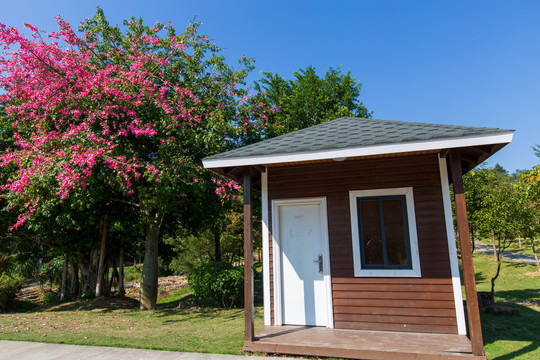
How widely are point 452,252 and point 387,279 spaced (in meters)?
1.09

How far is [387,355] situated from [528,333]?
3523 mm

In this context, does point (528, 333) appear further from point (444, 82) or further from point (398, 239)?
point (444, 82)

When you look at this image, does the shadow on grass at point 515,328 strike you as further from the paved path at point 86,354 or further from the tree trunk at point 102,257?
the tree trunk at point 102,257

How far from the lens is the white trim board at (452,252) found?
15.9 feet

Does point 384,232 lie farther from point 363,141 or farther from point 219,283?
point 219,283

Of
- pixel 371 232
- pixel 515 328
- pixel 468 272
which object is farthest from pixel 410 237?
pixel 515 328

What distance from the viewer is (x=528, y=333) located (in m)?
5.73

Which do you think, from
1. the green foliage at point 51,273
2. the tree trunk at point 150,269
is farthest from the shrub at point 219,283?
the green foliage at point 51,273

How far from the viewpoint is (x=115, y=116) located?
900cm

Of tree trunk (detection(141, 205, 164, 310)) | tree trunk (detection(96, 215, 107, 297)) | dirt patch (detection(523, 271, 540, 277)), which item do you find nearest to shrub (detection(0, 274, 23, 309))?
tree trunk (detection(96, 215, 107, 297))

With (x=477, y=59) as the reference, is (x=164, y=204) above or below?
below

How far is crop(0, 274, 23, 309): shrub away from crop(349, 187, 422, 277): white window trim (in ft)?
40.6

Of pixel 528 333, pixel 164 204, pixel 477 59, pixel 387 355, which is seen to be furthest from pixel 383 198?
pixel 477 59

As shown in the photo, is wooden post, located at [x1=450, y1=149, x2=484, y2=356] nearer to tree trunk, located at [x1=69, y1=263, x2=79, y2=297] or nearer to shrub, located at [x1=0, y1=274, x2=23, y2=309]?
tree trunk, located at [x1=69, y1=263, x2=79, y2=297]
